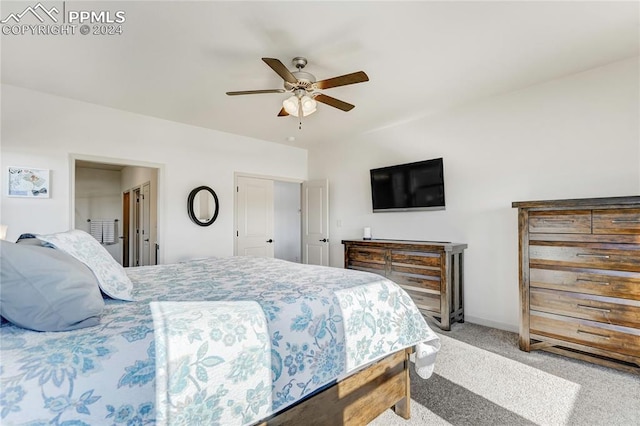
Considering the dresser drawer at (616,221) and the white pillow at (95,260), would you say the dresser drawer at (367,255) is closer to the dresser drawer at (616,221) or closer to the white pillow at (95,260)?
the dresser drawer at (616,221)

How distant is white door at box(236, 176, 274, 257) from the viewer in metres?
4.93

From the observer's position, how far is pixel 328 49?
2480 millimetres

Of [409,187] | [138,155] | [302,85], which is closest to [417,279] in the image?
[409,187]

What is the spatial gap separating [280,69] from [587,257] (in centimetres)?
287

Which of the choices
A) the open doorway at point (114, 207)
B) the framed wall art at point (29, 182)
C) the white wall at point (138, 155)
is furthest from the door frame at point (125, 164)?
the open doorway at point (114, 207)

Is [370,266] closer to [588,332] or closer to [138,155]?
[588,332]

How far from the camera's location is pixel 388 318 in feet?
5.68

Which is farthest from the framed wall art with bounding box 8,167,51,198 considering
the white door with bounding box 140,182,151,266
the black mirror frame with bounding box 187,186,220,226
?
the white door with bounding box 140,182,151,266

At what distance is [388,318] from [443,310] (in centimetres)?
197

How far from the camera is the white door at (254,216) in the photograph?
16.2 ft

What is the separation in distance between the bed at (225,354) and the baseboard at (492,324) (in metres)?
1.96

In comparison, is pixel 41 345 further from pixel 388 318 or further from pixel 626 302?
pixel 626 302

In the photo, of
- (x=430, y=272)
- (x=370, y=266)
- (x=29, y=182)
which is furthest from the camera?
(x=370, y=266)

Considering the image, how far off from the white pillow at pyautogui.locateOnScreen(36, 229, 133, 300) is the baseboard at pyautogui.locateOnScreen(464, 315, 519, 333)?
11.7 ft
